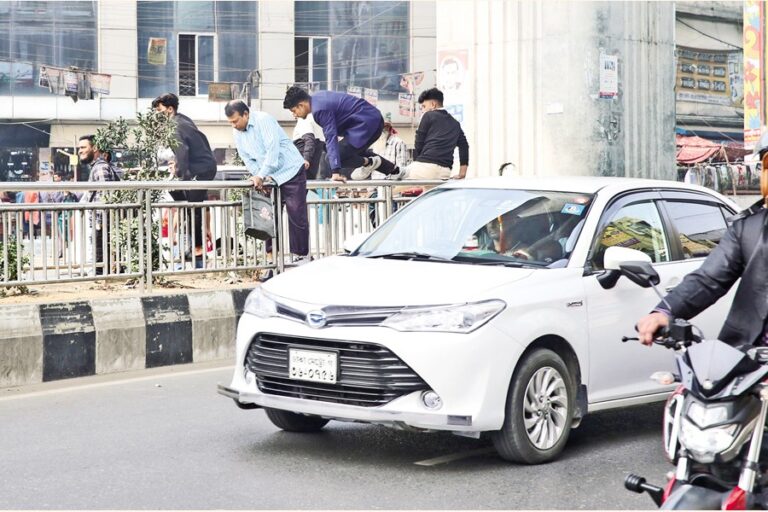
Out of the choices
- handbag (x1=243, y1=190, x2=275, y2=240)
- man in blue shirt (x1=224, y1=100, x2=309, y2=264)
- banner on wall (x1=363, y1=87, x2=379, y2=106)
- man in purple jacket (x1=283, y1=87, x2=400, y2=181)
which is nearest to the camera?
handbag (x1=243, y1=190, x2=275, y2=240)

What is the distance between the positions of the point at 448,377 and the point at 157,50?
108 ft

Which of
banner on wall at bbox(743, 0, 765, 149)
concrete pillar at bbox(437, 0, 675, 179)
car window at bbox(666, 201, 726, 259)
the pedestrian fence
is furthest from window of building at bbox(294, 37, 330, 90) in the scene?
car window at bbox(666, 201, 726, 259)

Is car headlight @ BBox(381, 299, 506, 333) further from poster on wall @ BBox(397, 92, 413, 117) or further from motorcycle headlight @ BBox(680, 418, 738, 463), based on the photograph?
poster on wall @ BBox(397, 92, 413, 117)

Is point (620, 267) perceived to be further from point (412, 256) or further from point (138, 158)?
point (138, 158)

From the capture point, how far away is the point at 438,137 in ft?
47.0

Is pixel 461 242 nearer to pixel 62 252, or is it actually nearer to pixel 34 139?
pixel 62 252

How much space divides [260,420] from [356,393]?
5.58 feet

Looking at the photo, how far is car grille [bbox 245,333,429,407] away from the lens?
6184 millimetres

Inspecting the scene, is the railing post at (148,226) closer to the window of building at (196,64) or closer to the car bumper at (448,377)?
the car bumper at (448,377)

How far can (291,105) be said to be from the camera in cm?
1321

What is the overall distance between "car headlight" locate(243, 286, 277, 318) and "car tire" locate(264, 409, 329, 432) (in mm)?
689

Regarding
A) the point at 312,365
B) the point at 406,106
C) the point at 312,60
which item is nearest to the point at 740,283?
the point at 312,365

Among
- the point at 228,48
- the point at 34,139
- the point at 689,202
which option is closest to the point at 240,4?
the point at 228,48

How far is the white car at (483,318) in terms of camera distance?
618 cm
